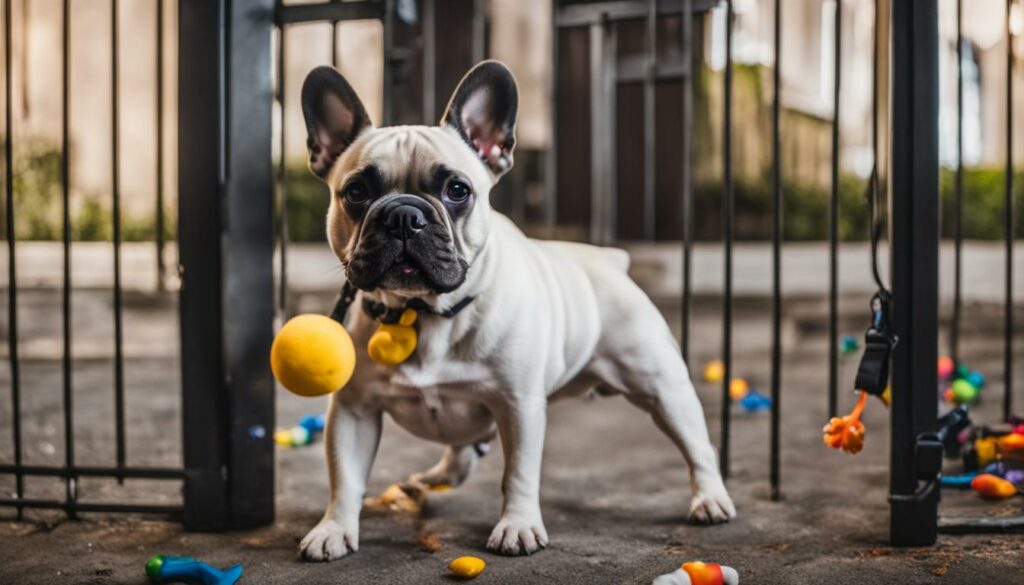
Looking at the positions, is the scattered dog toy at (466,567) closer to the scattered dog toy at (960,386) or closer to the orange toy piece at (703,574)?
the orange toy piece at (703,574)

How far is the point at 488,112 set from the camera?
2148 millimetres

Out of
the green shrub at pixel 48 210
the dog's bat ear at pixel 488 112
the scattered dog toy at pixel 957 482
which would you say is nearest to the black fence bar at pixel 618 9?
the dog's bat ear at pixel 488 112

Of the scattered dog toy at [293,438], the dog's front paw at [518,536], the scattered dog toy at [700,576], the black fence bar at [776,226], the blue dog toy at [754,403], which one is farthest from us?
the blue dog toy at [754,403]

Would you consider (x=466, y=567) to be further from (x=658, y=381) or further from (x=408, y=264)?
(x=658, y=381)

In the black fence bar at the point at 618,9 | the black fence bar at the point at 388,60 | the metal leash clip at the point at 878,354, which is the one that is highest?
the black fence bar at the point at 618,9

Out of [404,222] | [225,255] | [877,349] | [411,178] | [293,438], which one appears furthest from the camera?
[293,438]

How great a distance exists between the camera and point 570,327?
2.28 m

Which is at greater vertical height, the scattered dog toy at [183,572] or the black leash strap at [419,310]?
the black leash strap at [419,310]

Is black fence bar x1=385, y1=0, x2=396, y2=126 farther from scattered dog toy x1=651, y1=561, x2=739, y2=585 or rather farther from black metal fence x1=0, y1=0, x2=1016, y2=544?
scattered dog toy x1=651, y1=561, x2=739, y2=585

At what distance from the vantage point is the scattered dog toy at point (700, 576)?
1.72m

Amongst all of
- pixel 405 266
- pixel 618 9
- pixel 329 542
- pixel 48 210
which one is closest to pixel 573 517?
pixel 329 542

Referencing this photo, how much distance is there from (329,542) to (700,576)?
823 millimetres

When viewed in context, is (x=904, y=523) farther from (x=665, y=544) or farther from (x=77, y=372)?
(x=77, y=372)

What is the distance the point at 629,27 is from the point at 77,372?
520cm
